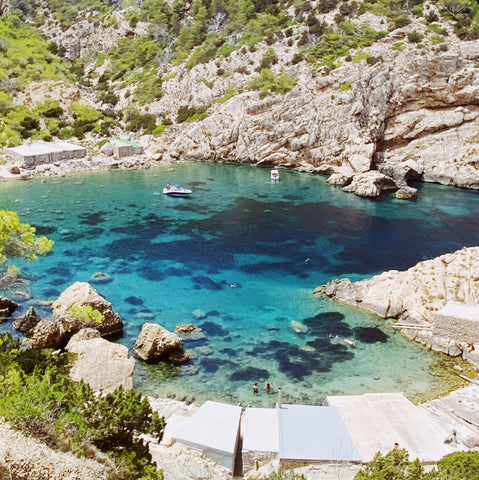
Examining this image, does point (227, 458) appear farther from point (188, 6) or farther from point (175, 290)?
point (188, 6)

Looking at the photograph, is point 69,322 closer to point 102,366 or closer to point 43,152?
point 102,366

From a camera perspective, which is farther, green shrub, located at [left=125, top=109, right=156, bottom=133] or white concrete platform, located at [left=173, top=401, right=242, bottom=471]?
green shrub, located at [left=125, top=109, right=156, bottom=133]

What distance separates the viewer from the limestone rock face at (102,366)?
2583cm

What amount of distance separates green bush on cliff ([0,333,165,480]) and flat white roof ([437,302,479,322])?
889 inches

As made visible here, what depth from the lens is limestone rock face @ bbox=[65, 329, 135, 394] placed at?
1017 inches

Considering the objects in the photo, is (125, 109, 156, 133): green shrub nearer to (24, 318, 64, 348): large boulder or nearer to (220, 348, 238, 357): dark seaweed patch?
(24, 318, 64, 348): large boulder

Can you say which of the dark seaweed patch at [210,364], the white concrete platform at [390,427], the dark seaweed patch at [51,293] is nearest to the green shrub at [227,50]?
the dark seaweed patch at [51,293]

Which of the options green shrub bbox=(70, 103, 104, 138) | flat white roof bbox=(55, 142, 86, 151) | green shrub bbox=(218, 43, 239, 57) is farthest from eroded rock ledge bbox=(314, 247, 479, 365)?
green shrub bbox=(218, 43, 239, 57)

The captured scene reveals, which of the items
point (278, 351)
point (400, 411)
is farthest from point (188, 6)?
point (400, 411)

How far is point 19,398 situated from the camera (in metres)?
14.4

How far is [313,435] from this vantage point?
70.3 feet

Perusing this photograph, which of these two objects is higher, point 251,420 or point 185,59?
point 185,59

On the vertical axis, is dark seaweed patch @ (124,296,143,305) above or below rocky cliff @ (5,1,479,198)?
below

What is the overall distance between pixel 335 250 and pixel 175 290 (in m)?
18.9
